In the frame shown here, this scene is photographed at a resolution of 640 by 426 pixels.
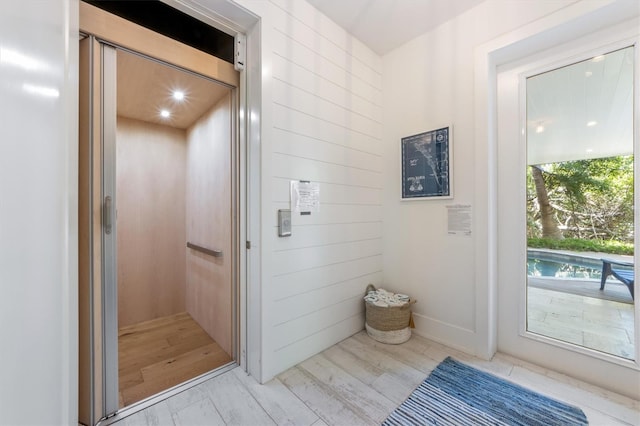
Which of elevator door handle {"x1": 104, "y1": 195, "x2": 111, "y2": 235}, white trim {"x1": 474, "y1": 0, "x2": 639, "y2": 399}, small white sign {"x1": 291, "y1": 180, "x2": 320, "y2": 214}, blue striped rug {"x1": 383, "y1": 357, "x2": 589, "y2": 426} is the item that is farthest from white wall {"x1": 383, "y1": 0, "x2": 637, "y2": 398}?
elevator door handle {"x1": 104, "y1": 195, "x2": 111, "y2": 235}

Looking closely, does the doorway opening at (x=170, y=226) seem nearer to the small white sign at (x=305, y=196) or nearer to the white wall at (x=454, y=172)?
the small white sign at (x=305, y=196)

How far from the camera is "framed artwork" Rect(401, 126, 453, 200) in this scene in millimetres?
2033

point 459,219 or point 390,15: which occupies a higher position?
point 390,15

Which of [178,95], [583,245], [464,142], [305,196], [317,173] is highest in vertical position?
[178,95]

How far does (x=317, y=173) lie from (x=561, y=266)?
185cm

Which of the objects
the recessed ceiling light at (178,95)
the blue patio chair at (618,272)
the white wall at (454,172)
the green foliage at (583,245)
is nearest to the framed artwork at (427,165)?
the white wall at (454,172)

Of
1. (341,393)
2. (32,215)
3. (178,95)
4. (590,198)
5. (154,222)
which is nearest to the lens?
(32,215)

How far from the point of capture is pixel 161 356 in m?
1.95

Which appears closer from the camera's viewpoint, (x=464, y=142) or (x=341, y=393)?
(x=341, y=393)

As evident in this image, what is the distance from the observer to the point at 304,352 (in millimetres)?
1837

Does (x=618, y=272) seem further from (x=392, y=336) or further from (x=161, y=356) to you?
(x=161, y=356)

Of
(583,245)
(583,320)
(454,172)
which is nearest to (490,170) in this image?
(454,172)

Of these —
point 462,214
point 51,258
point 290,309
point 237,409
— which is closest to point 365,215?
point 462,214

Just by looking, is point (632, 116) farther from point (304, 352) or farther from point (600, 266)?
point (304, 352)
